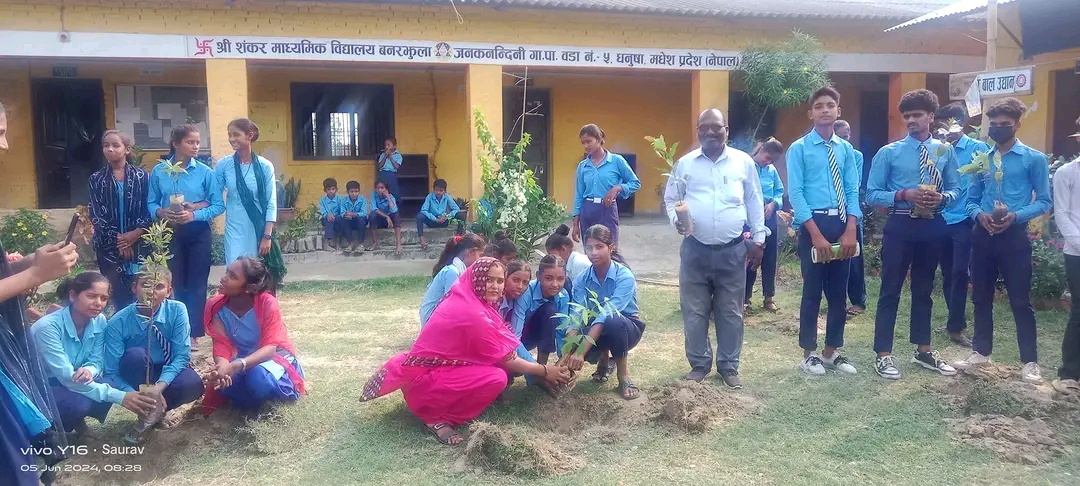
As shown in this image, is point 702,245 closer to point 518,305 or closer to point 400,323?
point 518,305

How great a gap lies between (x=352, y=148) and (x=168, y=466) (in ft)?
28.9

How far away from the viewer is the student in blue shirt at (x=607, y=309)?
14.6 feet

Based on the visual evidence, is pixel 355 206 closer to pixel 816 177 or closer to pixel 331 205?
pixel 331 205

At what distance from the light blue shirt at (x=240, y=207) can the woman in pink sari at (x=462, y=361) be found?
2.25 metres

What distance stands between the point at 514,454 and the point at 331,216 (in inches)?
276

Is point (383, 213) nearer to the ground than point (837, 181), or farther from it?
nearer to the ground

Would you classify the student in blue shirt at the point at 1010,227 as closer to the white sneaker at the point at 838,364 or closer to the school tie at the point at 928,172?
the school tie at the point at 928,172

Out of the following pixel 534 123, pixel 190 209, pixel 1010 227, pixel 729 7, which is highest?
pixel 729 7

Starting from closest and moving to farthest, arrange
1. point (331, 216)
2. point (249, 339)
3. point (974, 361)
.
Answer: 1. point (249, 339)
2. point (974, 361)
3. point (331, 216)

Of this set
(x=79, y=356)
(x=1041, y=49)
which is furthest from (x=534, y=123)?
(x=79, y=356)

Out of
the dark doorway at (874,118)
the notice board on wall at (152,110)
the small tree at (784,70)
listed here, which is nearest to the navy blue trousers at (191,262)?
the notice board on wall at (152,110)

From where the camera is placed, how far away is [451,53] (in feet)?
33.3

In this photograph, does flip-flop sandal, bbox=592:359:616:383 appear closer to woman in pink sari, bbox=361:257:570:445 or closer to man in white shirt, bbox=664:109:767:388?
man in white shirt, bbox=664:109:767:388

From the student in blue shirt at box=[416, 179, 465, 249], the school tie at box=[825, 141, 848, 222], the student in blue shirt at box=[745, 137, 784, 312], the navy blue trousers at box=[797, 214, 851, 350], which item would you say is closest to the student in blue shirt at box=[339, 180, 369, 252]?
the student in blue shirt at box=[416, 179, 465, 249]
